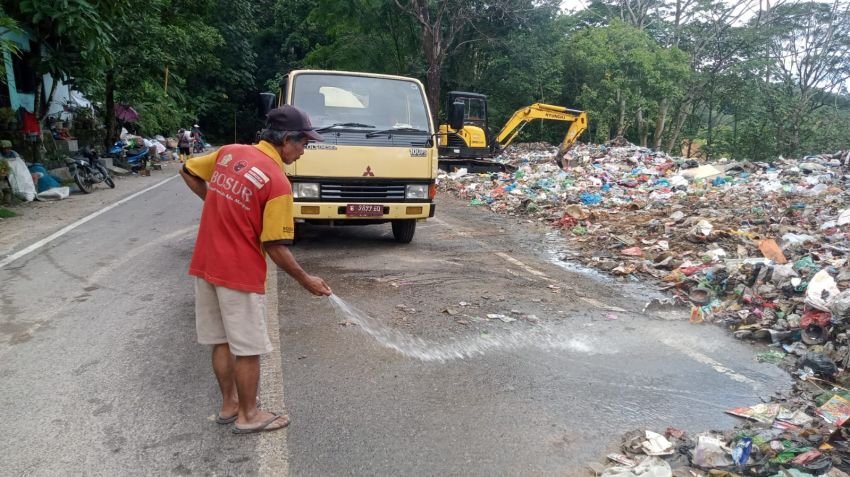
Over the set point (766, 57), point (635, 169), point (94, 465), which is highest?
point (766, 57)

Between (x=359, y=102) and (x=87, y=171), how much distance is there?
8867 millimetres

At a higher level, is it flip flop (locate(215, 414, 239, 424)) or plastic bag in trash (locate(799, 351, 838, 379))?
plastic bag in trash (locate(799, 351, 838, 379))

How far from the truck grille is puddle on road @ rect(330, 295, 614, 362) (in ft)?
7.31

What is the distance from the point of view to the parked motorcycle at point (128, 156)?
18.0m

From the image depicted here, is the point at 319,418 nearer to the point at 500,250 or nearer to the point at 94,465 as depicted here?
the point at 94,465

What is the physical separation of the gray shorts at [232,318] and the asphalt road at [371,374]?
51 centimetres

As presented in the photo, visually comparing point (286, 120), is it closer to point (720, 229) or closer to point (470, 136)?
point (720, 229)

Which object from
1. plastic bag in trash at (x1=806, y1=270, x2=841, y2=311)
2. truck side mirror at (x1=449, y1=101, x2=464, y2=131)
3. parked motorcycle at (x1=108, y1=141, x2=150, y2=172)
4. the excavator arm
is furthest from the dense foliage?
plastic bag in trash at (x1=806, y1=270, x2=841, y2=311)

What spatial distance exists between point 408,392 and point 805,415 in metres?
2.30

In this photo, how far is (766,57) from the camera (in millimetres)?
27141

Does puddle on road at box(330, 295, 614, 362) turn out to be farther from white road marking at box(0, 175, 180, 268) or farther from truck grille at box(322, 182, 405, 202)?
white road marking at box(0, 175, 180, 268)

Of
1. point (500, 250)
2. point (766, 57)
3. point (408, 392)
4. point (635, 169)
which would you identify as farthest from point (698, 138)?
point (408, 392)

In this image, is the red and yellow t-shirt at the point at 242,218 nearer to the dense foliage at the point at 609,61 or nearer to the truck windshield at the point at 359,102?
the truck windshield at the point at 359,102

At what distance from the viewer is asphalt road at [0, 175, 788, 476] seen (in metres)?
2.95
